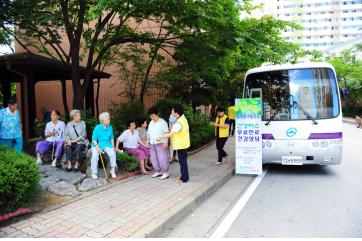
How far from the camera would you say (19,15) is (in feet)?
31.7

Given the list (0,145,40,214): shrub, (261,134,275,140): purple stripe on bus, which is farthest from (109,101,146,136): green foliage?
(0,145,40,214): shrub

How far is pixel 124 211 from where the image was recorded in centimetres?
531

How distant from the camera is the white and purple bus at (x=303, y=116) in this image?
8039mm

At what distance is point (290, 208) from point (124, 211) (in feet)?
9.46

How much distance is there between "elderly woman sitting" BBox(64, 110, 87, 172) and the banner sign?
154 inches

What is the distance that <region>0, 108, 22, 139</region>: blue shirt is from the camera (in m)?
7.39

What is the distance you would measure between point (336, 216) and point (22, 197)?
4986 millimetres

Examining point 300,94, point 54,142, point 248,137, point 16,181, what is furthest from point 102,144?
point 300,94

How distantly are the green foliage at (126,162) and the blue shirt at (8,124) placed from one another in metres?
2.41

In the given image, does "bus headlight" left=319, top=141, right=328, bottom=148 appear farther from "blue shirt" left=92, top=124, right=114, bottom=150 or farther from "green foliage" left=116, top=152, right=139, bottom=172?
"blue shirt" left=92, top=124, right=114, bottom=150

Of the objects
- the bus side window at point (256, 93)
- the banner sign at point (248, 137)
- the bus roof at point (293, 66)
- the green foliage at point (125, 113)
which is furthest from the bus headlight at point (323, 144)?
the green foliage at point (125, 113)

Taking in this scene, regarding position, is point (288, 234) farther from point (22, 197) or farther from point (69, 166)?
point (69, 166)

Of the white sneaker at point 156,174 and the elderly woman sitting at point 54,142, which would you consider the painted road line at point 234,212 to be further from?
the elderly woman sitting at point 54,142

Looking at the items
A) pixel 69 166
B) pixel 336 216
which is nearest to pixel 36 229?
pixel 69 166
